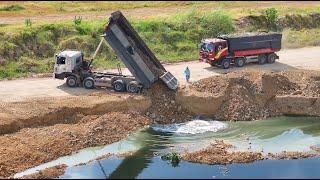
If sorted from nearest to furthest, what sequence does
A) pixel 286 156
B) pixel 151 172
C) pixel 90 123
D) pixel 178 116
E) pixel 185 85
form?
pixel 151 172 → pixel 286 156 → pixel 90 123 → pixel 178 116 → pixel 185 85

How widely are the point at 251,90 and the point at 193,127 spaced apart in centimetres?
451

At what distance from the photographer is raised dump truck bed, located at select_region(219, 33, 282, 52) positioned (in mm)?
39531

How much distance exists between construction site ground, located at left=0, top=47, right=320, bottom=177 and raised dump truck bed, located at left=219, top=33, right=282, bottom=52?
230 inches

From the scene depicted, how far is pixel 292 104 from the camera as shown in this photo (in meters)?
31.9

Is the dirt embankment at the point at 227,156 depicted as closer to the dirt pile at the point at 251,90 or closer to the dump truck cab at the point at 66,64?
the dirt pile at the point at 251,90

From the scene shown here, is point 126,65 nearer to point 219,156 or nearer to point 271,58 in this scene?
point 219,156

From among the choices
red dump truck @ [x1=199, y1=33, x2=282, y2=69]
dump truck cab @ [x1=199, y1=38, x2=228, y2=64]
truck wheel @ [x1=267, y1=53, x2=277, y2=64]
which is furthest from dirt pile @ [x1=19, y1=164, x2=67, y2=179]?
truck wheel @ [x1=267, y1=53, x2=277, y2=64]

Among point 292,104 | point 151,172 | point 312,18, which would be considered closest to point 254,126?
point 292,104

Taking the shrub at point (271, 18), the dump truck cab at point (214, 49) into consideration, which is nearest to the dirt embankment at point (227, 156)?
the dump truck cab at point (214, 49)

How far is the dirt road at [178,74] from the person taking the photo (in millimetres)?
33125

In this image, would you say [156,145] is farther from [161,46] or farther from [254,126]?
[161,46]

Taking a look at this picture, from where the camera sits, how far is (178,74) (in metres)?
37.8

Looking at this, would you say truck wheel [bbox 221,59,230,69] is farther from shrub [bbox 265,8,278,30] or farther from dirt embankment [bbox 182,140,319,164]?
dirt embankment [bbox 182,140,319,164]

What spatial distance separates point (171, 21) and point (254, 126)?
19.5 m
